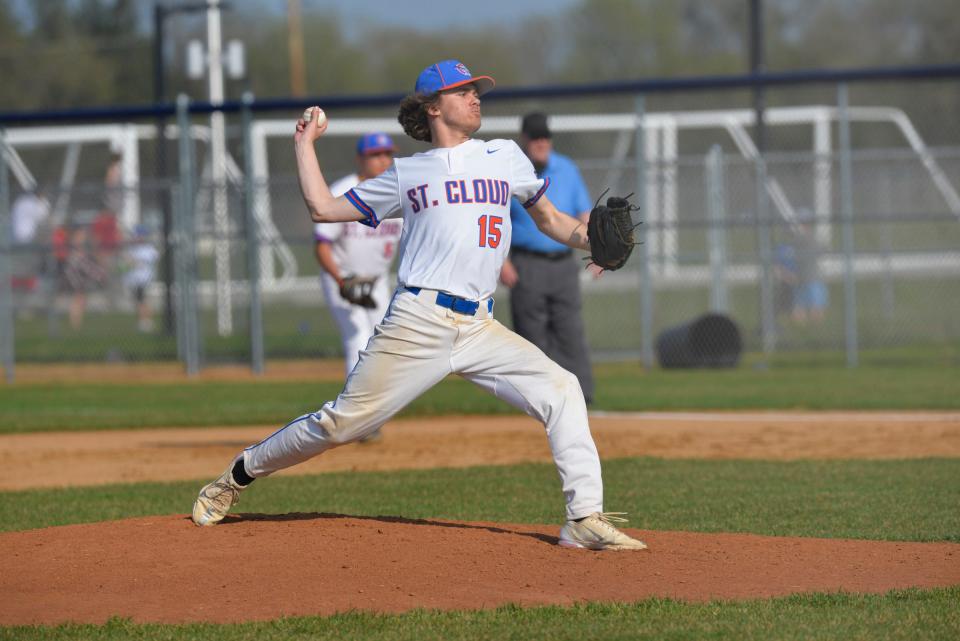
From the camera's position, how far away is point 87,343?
17.8 meters

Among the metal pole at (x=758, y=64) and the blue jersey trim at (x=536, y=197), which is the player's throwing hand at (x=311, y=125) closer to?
the blue jersey trim at (x=536, y=197)

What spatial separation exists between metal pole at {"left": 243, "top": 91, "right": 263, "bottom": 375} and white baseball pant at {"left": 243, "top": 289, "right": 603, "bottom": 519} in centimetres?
963

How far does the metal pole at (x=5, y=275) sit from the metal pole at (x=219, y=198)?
2.45 metres

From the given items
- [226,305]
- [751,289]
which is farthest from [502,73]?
[226,305]

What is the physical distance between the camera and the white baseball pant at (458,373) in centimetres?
554

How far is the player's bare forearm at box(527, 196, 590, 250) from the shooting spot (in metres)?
5.85

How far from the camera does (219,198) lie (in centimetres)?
1773

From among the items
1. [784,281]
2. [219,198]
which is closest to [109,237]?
[219,198]

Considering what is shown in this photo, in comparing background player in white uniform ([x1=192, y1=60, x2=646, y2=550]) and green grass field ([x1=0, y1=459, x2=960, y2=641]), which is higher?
background player in white uniform ([x1=192, y1=60, x2=646, y2=550])

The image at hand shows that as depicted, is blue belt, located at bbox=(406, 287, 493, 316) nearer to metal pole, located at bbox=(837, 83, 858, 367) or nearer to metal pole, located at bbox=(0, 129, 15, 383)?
metal pole, located at bbox=(837, 83, 858, 367)

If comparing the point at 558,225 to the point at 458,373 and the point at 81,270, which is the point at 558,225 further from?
the point at 81,270

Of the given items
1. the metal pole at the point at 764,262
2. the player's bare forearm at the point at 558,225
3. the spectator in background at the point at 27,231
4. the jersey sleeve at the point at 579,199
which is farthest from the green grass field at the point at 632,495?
the spectator in background at the point at 27,231

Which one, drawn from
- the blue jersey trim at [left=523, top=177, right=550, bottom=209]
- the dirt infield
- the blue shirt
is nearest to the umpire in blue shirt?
the blue shirt

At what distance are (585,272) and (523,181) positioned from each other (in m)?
11.4
